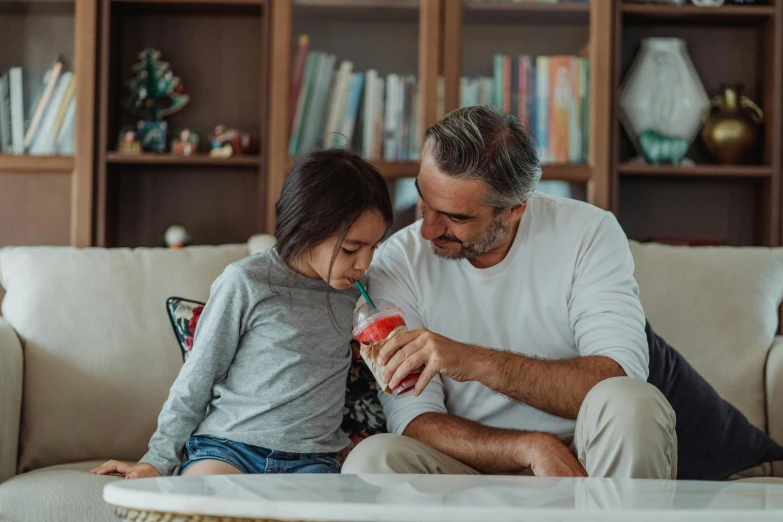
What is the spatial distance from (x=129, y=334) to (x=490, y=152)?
0.93 m

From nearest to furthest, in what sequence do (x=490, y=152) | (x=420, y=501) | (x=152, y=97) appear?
(x=420, y=501) < (x=490, y=152) < (x=152, y=97)

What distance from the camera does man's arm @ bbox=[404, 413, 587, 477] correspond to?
4.69 ft

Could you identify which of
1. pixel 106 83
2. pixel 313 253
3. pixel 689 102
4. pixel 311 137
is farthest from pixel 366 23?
A: pixel 313 253

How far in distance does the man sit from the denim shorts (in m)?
0.19

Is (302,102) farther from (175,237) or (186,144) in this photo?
(175,237)

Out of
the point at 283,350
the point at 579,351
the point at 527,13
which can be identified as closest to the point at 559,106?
the point at 527,13

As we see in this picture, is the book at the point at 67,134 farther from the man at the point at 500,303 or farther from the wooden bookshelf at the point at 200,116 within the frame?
the man at the point at 500,303

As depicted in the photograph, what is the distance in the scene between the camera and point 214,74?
2.92 m

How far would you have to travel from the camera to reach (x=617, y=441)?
1.30 m

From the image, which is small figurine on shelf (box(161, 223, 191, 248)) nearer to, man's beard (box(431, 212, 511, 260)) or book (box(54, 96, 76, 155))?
book (box(54, 96, 76, 155))

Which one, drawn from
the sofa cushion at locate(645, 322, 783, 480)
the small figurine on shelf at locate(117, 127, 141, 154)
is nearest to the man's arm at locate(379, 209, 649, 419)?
the sofa cushion at locate(645, 322, 783, 480)

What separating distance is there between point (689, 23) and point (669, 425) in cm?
193

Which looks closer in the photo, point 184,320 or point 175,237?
point 184,320

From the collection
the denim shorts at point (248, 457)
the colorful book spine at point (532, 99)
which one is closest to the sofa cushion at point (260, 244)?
the denim shorts at point (248, 457)
